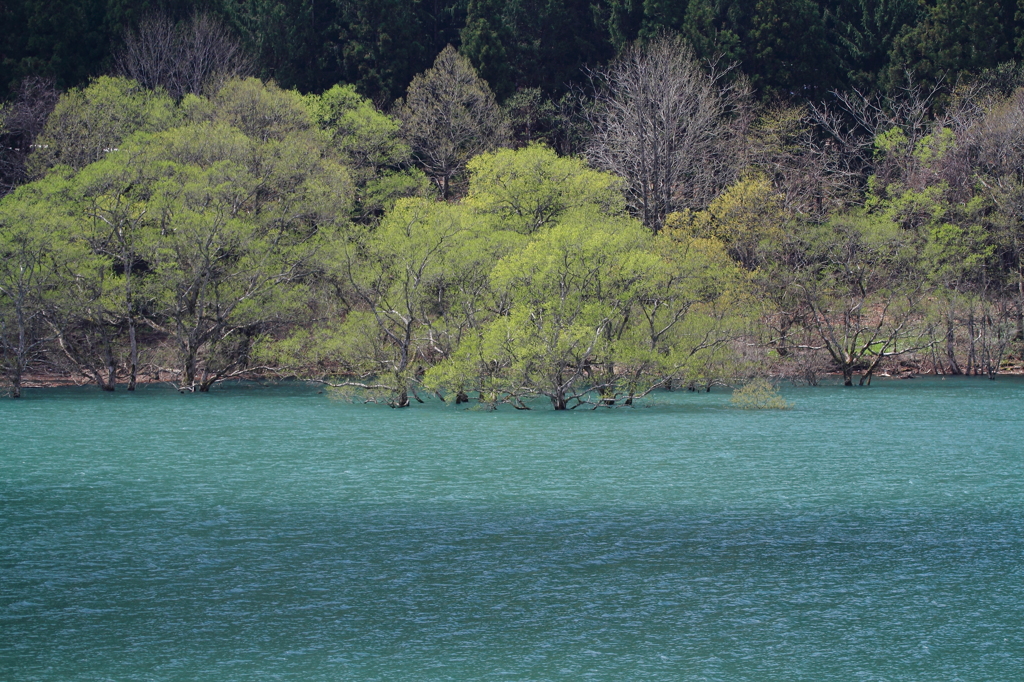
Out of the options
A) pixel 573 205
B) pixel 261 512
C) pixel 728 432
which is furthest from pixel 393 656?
pixel 573 205

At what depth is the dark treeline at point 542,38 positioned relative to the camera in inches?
2699

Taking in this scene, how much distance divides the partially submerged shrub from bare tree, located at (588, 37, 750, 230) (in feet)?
72.4

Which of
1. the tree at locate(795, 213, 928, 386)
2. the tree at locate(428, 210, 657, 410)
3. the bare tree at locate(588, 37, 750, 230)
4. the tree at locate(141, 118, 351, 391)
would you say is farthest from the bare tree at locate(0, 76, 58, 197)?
the tree at locate(795, 213, 928, 386)

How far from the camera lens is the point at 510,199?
154 ft

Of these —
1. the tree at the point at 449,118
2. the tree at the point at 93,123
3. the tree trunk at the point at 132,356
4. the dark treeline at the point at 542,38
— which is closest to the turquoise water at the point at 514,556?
the tree trunk at the point at 132,356

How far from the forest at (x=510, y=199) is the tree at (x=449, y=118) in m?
0.26

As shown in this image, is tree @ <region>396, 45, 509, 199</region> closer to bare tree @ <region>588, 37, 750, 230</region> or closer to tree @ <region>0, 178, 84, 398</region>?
bare tree @ <region>588, 37, 750, 230</region>

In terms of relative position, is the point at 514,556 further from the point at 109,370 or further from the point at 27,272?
the point at 109,370

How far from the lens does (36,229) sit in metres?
43.2

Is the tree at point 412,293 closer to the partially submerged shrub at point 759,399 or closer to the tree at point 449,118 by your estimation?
the partially submerged shrub at point 759,399

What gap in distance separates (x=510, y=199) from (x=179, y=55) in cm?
3610

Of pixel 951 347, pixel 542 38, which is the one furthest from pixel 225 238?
pixel 542 38

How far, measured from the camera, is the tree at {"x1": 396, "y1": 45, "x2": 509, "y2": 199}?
70.7 metres

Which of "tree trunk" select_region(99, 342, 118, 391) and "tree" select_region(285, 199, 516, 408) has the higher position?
"tree" select_region(285, 199, 516, 408)
